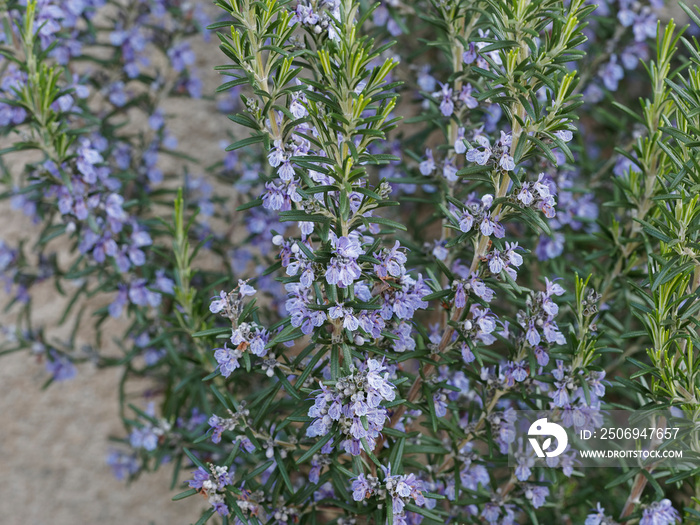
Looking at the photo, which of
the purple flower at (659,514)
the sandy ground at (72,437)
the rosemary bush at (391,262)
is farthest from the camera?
the sandy ground at (72,437)

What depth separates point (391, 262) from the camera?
1274 millimetres

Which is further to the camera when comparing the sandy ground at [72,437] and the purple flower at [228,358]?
the sandy ground at [72,437]

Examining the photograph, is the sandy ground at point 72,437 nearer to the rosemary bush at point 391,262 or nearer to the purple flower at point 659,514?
the rosemary bush at point 391,262

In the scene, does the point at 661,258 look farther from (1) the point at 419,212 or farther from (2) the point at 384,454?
(1) the point at 419,212

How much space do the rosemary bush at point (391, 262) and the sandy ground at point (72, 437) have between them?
1.77ft

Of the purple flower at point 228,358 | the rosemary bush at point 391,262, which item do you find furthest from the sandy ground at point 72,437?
the purple flower at point 228,358

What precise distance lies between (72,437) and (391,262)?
2.18 meters

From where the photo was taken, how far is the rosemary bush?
1.28 metres

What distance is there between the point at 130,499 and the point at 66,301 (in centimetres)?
94

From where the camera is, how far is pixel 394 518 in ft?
4.23

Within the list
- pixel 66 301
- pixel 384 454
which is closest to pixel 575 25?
pixel 384 454

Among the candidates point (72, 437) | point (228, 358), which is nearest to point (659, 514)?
point (228, 358)

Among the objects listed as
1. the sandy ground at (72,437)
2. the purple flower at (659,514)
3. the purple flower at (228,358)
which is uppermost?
the purple flower at (228,358)

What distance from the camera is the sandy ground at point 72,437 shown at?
108 inches
